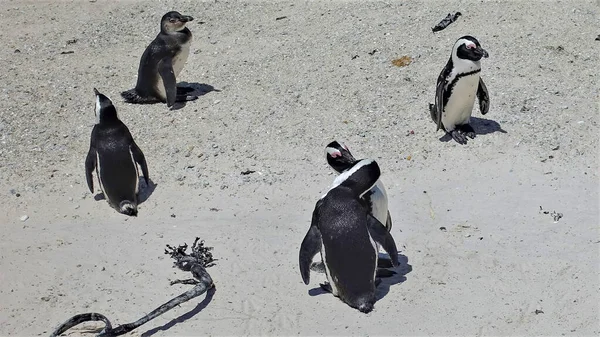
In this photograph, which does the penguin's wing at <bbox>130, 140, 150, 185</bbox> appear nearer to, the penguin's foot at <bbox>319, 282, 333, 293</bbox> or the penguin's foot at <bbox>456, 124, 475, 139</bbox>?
the penguin's foot at <bbox>319, 282, 333, 293</bbox>

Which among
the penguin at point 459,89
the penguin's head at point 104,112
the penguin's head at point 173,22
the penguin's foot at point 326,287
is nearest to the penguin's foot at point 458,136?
the penguin at point 459,89

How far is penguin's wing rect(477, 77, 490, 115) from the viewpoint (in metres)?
7.76

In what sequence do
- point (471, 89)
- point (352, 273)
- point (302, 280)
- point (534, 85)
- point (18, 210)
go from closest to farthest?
point (352, 273) < point (302, 280) < point (18, 210) < point (471, 89) < point (534, 85)

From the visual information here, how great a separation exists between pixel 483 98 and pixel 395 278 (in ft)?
8.41

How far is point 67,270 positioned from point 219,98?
2.90 m

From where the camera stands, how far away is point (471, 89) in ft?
25.1

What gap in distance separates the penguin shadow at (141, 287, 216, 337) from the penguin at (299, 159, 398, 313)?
2.06 ft

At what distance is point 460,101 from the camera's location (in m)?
7.66

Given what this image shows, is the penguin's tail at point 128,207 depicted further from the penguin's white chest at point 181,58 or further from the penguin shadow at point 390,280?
the penguin's white chest at point 181,58

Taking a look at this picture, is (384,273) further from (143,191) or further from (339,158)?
(143,191)

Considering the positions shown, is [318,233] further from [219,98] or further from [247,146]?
[219,98]

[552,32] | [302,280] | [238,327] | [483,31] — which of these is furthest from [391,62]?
[238,327]

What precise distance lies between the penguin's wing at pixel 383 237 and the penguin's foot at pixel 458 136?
2.21 m

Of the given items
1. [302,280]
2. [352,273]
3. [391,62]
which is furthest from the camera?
[391,62]
